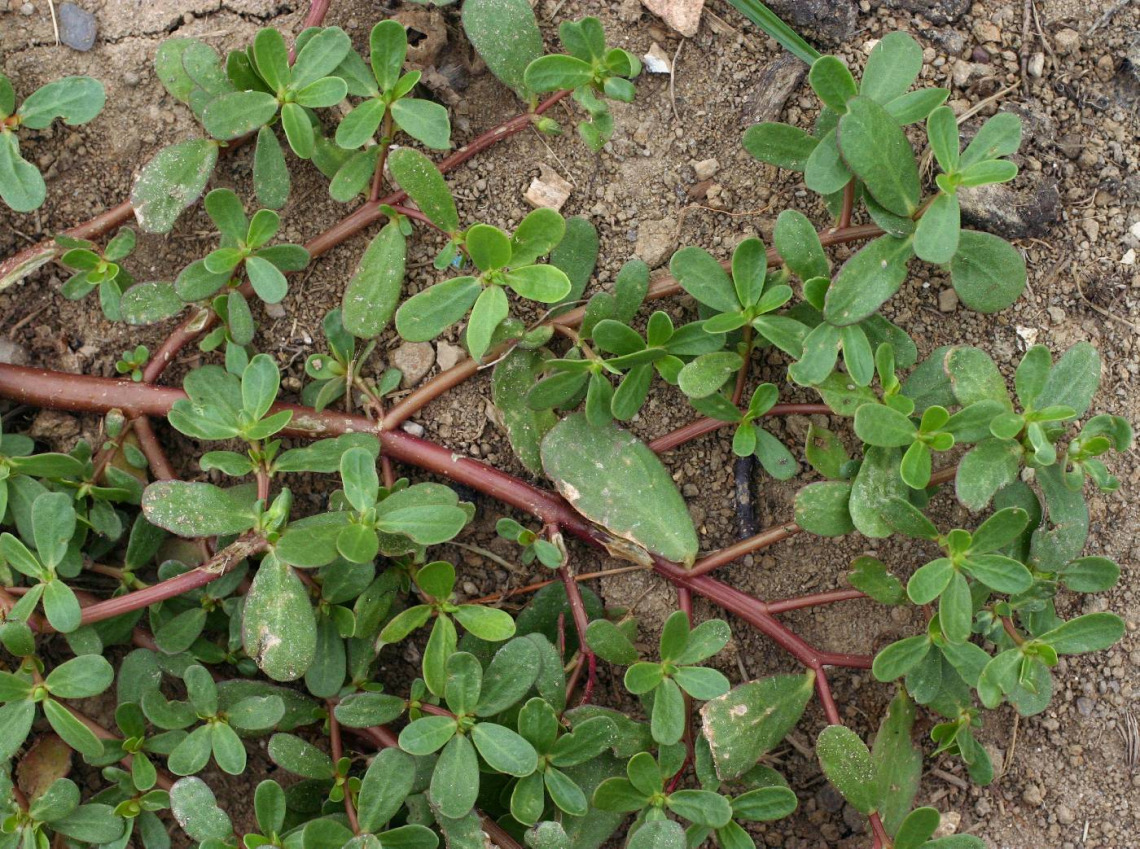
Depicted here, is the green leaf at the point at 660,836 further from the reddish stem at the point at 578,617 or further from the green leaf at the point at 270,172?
the green leaf at the point at 270,172

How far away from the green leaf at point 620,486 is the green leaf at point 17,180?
121cm

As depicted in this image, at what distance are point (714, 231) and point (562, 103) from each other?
18.1 inches

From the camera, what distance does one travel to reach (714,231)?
2494mm

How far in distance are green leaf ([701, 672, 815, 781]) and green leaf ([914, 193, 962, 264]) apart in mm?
942

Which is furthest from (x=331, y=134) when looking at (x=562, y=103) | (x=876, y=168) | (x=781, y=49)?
(x=876, y=168)

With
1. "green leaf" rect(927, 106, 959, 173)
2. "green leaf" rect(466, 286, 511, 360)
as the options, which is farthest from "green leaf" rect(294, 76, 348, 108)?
"green leaf" rect(927, 106, 959, 173)

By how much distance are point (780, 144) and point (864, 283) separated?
0.36m

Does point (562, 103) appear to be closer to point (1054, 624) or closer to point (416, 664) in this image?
point (416, 664)

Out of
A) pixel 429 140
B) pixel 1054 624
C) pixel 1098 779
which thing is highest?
pixel 429 140

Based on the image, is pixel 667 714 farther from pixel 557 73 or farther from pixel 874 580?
pixel 557 73

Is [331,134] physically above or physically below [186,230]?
above

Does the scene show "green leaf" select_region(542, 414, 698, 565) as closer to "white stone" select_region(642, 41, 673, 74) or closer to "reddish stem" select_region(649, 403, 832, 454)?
"reddish stem" select_region(649, 403, 832, 454)

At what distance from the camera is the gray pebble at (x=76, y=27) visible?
249 cm

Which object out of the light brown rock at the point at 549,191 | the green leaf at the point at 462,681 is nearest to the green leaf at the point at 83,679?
the green leaf at the point at 462,681
